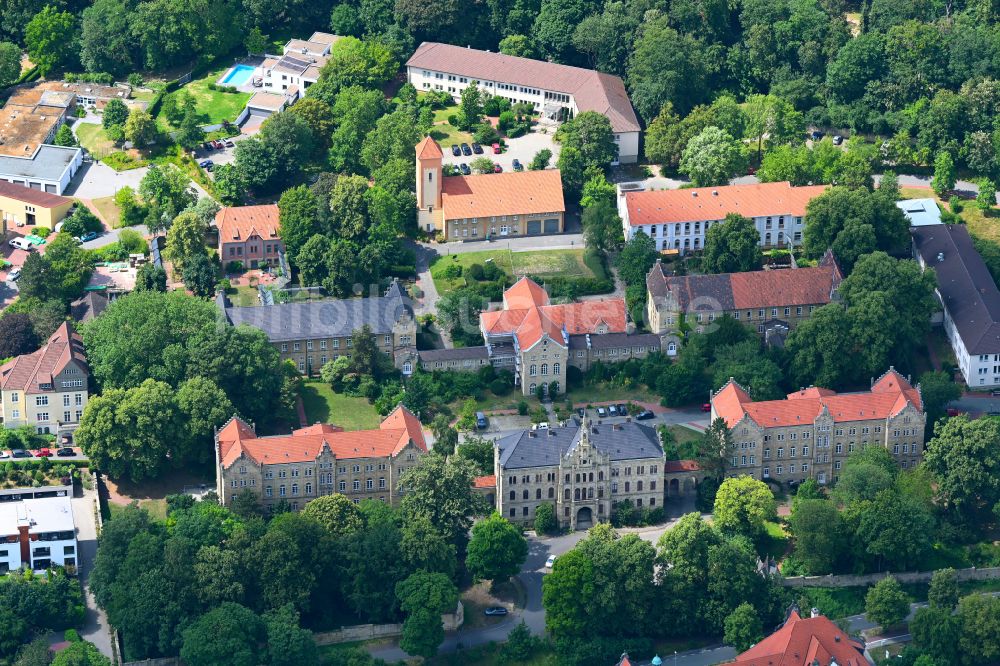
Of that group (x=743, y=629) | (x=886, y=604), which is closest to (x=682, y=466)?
(x=743, y=629)

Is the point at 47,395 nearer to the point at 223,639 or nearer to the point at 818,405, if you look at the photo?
the point at 223,639

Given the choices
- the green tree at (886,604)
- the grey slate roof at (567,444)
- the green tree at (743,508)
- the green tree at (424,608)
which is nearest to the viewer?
the green tree at (424,608)

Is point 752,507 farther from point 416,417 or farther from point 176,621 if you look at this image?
point 176,621

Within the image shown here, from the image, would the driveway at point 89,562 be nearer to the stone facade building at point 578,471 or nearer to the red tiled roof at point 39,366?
the red tiled roof at point 39,366

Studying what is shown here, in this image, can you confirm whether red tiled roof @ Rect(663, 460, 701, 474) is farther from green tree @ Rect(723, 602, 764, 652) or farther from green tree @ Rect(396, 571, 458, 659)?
green tree @ Rect(396, 571, 458, 659)

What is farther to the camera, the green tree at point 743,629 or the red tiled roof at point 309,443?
the red tiled roof at point 309,443

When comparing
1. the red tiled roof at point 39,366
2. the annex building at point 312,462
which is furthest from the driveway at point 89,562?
the red tiled roof at point 39,366

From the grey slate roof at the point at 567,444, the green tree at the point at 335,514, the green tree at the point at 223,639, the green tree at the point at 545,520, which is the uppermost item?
the grey slate roof at the point at 567,444
